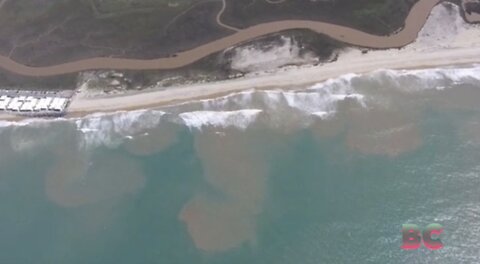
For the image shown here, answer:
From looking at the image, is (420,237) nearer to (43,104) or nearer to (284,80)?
(284,80)

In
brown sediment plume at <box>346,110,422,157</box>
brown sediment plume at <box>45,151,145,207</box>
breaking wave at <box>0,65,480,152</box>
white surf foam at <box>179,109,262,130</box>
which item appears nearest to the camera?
brown sediment plume at <box>346,110,422,157</box>

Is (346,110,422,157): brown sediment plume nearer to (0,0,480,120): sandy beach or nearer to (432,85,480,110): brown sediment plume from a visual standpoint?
(432,85,480,110): brown sediment plume

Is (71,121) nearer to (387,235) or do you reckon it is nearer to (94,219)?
(94,219)

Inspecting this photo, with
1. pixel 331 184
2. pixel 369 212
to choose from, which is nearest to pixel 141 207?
pixel 331 184

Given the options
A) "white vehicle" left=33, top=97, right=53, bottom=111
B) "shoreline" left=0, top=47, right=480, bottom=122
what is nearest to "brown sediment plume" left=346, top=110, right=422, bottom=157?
"shoreline" left=0, top=47, right=480, bottom=122

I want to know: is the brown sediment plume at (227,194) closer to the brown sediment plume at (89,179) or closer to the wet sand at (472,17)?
the brown sediment plume at (89,179)

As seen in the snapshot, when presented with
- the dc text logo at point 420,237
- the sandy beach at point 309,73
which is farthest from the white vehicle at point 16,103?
the dc text logo at point 420,237
